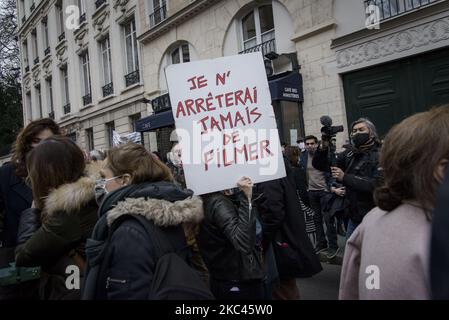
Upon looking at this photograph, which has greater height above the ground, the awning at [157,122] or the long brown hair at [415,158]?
the awning at [157,122]

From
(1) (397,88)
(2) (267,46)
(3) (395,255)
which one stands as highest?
(2) (267,46)

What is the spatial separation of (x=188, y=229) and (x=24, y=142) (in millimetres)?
1587

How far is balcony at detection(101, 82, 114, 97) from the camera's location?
17.5m

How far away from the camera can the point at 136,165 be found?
2094 millimetres

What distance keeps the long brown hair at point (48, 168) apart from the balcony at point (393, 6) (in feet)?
24.8

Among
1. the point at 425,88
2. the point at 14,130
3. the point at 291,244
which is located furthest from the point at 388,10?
the point at 14,130

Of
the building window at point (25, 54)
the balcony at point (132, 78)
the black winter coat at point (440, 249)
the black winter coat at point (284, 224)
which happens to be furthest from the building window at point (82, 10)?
the black winter coat at point (440, 249)

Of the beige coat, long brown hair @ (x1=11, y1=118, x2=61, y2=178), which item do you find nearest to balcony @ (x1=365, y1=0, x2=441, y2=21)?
long brown hair @ (x1=11, y1=118, x2=61, y2=178)

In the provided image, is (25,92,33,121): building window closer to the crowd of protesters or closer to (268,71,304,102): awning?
(268,71,304,102): awning

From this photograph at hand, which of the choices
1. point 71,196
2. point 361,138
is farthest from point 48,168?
point 361,138

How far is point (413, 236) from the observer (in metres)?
1.28

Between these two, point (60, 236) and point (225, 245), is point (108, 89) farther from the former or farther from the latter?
point (60, 236)

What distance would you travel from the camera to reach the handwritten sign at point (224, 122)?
2625mm

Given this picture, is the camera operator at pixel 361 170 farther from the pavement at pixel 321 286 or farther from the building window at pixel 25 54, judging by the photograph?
the building window at pixel 25 54
